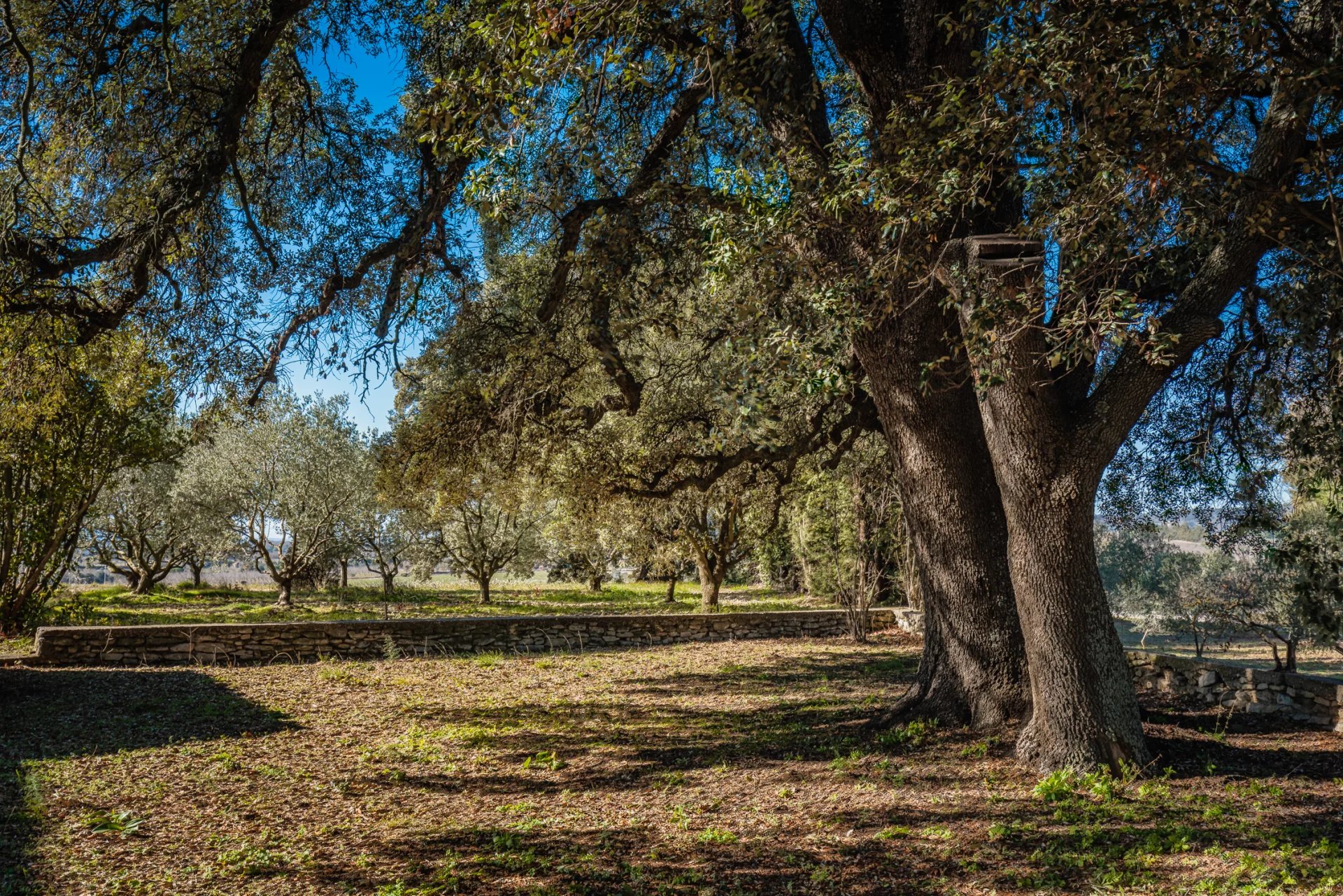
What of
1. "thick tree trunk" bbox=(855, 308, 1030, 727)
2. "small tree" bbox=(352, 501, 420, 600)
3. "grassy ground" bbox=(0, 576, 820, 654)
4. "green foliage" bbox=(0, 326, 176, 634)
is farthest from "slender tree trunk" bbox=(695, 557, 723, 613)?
"thick tree trunk" bbox=(855, 308, 1030, 727)

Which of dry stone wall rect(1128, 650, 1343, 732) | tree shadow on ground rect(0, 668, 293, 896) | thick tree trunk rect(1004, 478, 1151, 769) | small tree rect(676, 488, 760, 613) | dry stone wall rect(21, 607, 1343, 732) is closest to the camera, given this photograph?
tree shadow on ground rect(0, 668, 293, 896)

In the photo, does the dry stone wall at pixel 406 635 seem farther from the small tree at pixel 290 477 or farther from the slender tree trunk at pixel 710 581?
the small tree at pixel 290 477

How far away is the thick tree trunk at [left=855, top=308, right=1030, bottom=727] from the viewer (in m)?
6.22

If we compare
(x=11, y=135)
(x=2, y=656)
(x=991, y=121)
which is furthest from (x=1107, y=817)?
(x=2, y=656)

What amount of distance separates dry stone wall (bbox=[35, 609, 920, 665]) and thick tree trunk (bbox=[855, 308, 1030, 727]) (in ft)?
28.1

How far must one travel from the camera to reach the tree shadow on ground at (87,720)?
496cm

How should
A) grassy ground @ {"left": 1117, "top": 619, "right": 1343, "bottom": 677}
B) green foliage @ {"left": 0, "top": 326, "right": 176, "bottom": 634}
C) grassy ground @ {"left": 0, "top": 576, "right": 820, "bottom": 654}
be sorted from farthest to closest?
grassy ground @ {"left": 0, "top": 576, "right": 820, "bottom": 654}, grassy ground @ {"left": 1117, "top": 619, "right": 1343, "bottom": 677}, green foliage @ {"left": 0, "top": 326, "right": 176, "bottom": 634}

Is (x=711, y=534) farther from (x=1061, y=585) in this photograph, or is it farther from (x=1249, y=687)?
(x=1061, y=585)

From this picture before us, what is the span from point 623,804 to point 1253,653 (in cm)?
1636

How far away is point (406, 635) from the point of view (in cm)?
1270

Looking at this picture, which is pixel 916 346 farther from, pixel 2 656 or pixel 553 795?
pixel 2 656

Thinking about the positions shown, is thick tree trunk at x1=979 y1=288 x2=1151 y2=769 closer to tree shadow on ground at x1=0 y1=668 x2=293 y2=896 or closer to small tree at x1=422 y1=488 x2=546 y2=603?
tree shadow on ground at x1=0 y1=668 x2=293 y2=896

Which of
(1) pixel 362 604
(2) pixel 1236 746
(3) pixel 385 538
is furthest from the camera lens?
(3) pixel 385 538

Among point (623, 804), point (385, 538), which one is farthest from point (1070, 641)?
point (385, 538)
